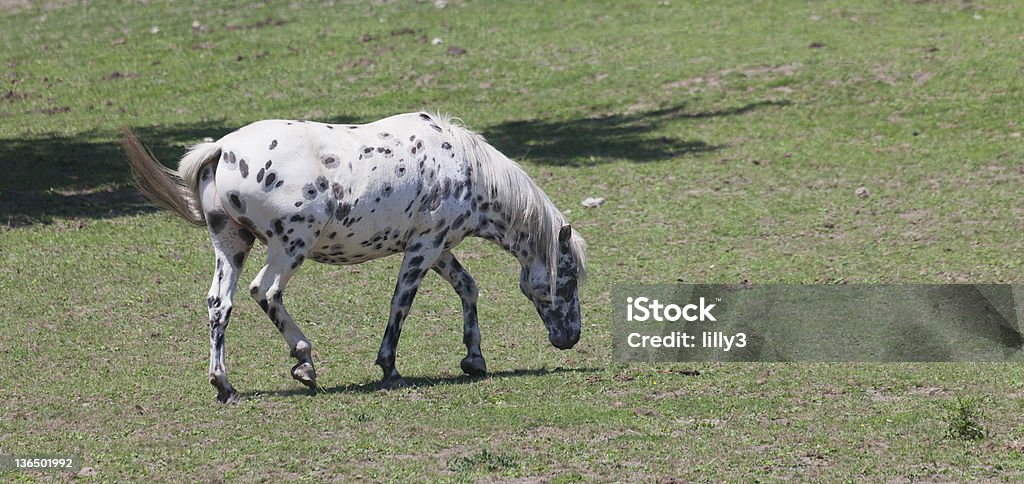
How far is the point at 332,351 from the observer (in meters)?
11.5

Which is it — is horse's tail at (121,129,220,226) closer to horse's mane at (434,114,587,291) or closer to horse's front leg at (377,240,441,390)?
horse's front leg at (377,240,441,390)

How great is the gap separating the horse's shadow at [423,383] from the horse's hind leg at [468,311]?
0.10m

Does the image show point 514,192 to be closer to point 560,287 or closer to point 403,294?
point 560,287

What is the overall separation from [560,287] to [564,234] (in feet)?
1.64

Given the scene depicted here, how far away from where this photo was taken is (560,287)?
10.6 m

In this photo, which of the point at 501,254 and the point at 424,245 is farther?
the point at 501,254

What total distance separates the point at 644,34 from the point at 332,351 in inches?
593

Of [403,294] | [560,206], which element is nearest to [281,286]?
[403,294]

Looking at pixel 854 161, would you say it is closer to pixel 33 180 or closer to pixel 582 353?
pixel 582 353

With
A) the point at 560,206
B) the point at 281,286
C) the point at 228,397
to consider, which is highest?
the point at 281,286

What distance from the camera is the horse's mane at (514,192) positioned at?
1012cm

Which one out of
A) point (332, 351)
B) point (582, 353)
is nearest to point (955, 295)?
point (582, 353)

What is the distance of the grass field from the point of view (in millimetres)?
8281

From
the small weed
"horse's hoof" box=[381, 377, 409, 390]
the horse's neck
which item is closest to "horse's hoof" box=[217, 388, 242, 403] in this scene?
"horse's hoof" box=[381, 377, 409, 390]
